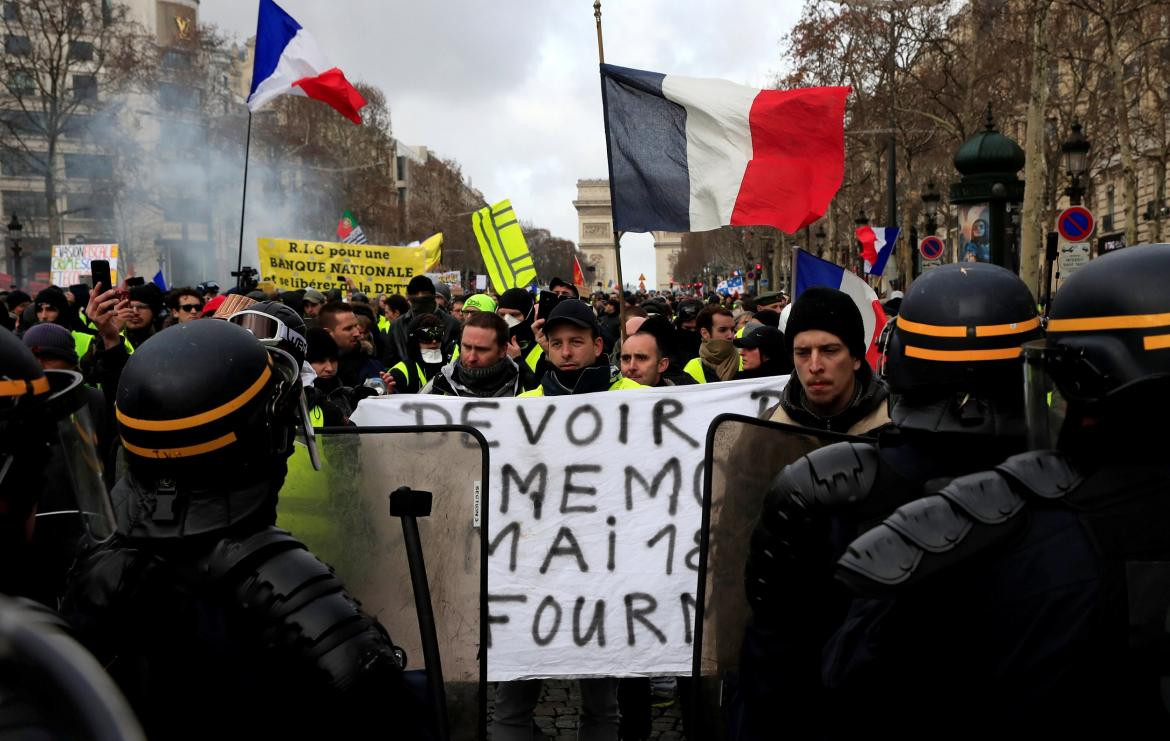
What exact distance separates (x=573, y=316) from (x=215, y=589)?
3.01 metres

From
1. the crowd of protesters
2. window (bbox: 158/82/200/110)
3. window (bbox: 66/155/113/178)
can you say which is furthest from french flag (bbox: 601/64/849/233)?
window (bbox: 158/82/200/110)

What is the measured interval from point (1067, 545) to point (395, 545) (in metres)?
1.34

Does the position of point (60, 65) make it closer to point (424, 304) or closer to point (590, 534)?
point (424, 304)

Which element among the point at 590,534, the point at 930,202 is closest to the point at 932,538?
the point at 590,534

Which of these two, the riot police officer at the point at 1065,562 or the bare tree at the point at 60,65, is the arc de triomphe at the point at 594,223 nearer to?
the bare tree at the point at 60,65

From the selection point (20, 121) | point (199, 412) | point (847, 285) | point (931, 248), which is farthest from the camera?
point (20, 121)

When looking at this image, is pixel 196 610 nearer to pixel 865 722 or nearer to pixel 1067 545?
pixel 865 722

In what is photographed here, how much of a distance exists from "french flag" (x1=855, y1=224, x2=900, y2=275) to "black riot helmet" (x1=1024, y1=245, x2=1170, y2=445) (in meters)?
17.3

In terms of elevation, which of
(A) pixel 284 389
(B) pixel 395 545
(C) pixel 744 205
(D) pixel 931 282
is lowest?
(B) pixel 395 545

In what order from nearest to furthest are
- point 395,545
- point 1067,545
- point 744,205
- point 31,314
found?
1. point 1067,545
2. point 395,545
3. point 744,205
4. point 31,314

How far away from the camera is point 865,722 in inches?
72.4

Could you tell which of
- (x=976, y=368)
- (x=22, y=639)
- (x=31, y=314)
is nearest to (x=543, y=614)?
(x=976, y=368)

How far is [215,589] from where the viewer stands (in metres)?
1.85

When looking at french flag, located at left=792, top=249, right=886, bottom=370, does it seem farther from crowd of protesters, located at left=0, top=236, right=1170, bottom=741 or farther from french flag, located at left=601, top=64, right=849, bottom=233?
crowd of protesters, located at left=0, top=236, right=1170, bottom=741
